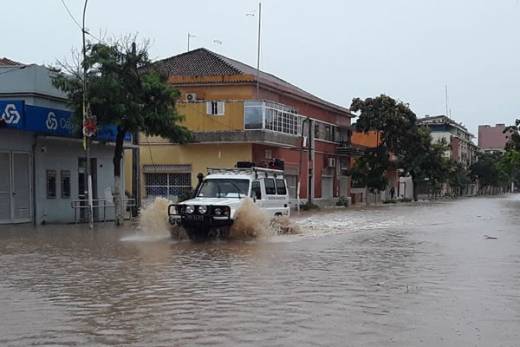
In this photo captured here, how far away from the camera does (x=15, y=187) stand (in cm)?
2394

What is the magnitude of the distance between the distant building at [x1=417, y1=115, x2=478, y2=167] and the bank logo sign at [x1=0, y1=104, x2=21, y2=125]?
88.3 m

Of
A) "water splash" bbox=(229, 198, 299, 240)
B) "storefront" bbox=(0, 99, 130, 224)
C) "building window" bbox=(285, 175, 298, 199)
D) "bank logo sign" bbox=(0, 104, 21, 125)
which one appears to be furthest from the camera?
"building window" bbox=(285, 175, 298, 199)

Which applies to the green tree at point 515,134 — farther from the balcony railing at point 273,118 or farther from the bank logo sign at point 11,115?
the bank logo sign at point 11,115

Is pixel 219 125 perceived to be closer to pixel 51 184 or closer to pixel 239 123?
pixel 239 123

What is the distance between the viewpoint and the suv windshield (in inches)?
749

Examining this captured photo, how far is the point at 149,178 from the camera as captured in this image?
4125 cm

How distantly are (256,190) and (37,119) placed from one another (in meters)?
8.60

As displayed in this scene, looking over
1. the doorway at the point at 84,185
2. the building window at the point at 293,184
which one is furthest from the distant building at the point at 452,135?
the doorway at the point at 84,185

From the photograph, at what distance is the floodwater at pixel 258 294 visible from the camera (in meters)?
7.24

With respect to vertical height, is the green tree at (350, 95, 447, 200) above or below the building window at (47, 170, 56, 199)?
above

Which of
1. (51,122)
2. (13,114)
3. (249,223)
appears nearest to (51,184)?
(51,122)

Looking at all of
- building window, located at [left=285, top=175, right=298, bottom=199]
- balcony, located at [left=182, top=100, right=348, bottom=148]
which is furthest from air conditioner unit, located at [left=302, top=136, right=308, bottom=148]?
balcony, located at [left=182, top=100, right=348, bottom=148]

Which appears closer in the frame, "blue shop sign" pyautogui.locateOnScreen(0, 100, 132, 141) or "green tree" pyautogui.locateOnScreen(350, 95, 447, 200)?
"blue shop sign" pyautogui.locateOnScreen(0, 100, 132, 141)

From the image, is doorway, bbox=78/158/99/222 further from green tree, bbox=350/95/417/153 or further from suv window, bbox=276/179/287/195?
green tree, bbox=350/95/417/153
